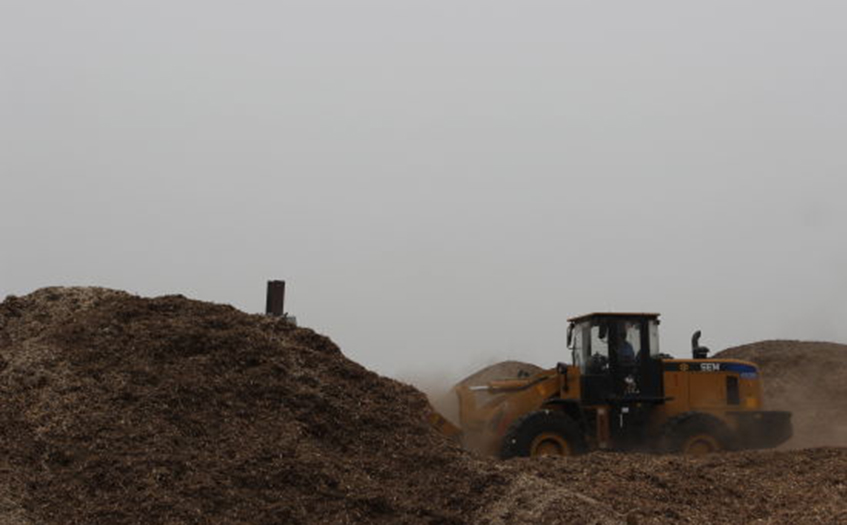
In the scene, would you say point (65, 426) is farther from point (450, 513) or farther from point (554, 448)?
point (554, 448)

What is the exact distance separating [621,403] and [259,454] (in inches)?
279

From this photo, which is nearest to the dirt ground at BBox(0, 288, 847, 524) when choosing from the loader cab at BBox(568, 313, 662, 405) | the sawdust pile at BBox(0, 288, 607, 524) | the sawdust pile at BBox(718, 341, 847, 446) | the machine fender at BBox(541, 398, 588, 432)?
the sawdust pile at BBox(0, 288, 607, 524)

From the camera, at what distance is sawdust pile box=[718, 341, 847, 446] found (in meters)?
25.3

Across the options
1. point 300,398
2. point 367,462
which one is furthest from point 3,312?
point 367,462

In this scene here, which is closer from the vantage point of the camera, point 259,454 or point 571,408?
point 259,454

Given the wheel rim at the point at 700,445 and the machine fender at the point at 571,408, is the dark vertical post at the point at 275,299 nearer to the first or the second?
the machine fender at the point at 571,408

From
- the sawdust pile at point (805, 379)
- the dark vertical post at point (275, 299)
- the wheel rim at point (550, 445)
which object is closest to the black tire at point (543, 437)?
the wheel rim at point (550, 445)

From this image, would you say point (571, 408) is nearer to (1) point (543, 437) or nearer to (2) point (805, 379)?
(1) point (543, 437)

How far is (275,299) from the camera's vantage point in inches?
626

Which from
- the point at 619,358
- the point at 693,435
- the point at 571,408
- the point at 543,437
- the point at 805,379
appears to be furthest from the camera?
the point at 805,379

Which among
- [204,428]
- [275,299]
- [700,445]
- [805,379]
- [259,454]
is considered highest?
[275,299]

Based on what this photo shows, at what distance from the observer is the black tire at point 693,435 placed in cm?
1498

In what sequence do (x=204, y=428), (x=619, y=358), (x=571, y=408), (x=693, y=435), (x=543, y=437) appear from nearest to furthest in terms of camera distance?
(x=204, y=428), (x=543, y=437), (x=693, y=435), (x=571, y=408), (x=619, y=358)

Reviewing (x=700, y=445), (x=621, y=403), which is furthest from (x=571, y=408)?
(x=700, y=445)
